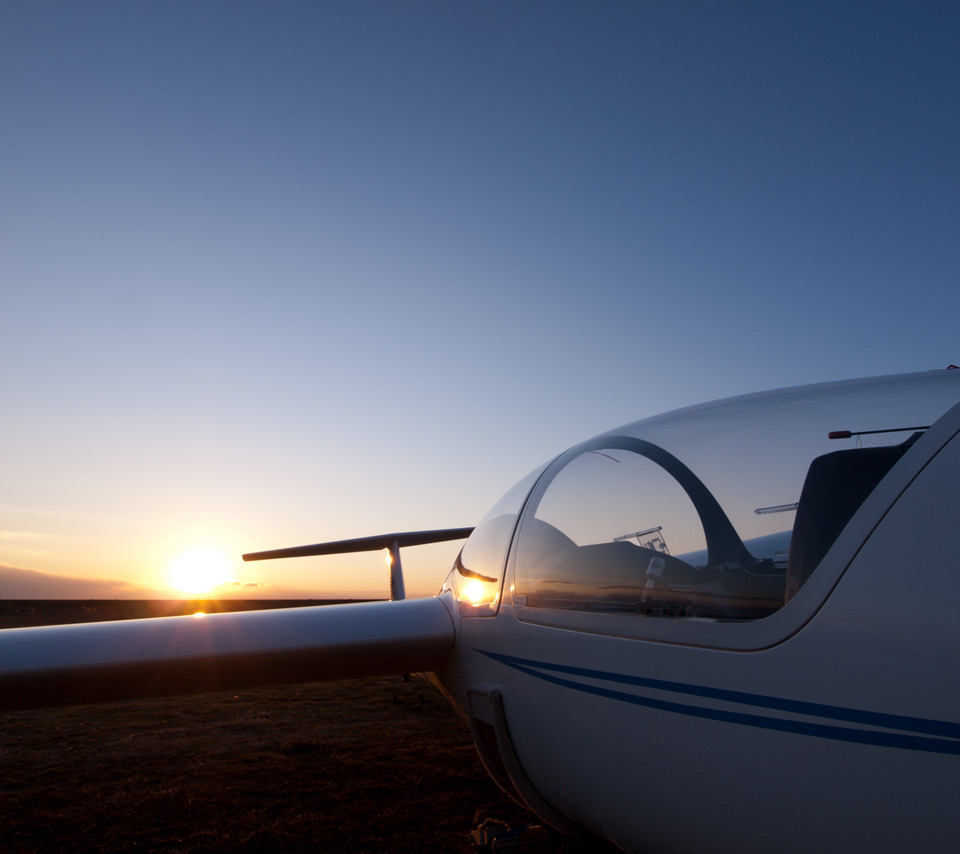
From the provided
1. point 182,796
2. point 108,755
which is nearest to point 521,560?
point 182,796

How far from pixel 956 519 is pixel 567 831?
88.2 inches

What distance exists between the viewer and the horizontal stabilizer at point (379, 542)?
798 centimetres

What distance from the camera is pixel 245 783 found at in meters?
5.43

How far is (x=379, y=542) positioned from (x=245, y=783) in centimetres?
333

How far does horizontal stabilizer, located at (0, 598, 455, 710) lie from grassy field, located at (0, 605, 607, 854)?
3.87 feet

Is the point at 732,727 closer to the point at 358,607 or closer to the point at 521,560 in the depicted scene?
the point at 521,560

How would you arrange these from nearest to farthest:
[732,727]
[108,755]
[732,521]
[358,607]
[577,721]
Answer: [732,727] < [732,521] < [577,721] < [358,607] < [108,755]

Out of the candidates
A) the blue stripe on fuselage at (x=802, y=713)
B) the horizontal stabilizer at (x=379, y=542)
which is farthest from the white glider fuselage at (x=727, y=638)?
the horizontal stabilizer at (x=379, y=542)

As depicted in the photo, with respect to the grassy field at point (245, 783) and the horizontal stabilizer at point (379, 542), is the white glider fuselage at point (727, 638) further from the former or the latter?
the horizontal stabilizer at point (379, 542)

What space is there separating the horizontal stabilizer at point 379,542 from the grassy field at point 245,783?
2054 mm

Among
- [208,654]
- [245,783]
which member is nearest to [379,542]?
[245,783]

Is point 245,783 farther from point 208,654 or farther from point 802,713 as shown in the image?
point 802,713

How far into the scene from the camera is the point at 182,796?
16.8 feet

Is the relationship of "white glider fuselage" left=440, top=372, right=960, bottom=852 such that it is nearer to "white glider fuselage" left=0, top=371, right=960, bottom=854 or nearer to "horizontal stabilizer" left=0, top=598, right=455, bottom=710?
"white glider fuselage" left=0, top=371, right=960, bottom=854
